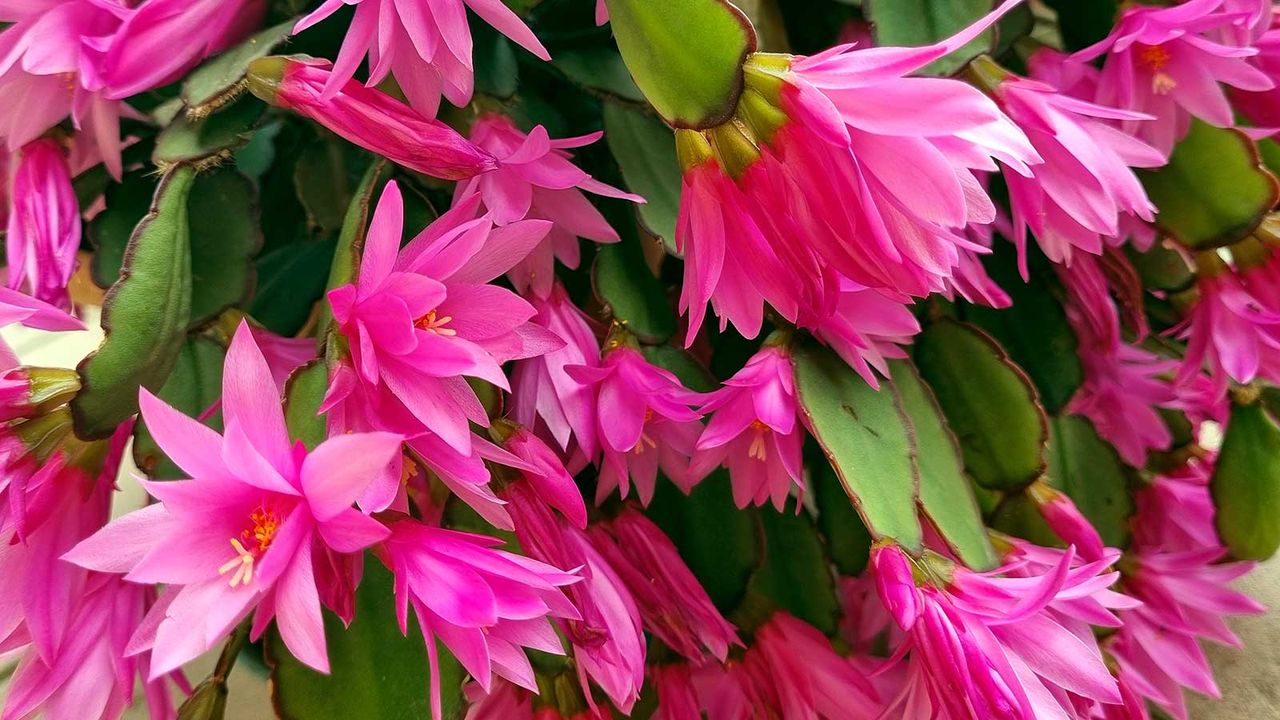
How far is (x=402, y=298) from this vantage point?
30 centimetres

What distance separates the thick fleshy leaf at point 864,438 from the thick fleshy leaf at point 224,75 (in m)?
0.27

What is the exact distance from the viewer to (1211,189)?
0.43 m

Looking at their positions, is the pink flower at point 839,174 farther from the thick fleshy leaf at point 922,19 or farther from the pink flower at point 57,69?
the pink flower at point 57,69

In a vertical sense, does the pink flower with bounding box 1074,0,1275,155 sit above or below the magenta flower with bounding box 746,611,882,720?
above

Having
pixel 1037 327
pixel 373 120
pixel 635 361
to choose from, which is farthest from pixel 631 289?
pixel 1037 327

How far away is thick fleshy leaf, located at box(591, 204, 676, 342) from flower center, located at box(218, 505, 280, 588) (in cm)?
19

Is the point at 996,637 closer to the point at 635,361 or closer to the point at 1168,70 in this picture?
the point at 635,361

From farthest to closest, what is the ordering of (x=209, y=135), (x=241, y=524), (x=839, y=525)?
1. (x=839, y=525)
2. (x=209, y=135)
3. (x=241, y=524)

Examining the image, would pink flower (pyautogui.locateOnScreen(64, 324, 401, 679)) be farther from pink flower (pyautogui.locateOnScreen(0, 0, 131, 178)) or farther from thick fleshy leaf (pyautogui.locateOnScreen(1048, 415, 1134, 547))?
thick fleshy leaf (pyautogui.locateOnScreen(1048, 415, 1134, 547))

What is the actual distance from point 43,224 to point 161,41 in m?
0.10

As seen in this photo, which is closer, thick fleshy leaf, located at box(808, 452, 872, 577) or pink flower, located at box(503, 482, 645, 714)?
pink flower, located at box(503, 482, 645, 714)

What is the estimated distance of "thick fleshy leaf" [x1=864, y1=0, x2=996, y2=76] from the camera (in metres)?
0.42

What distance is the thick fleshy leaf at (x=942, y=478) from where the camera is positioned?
375 millimetres

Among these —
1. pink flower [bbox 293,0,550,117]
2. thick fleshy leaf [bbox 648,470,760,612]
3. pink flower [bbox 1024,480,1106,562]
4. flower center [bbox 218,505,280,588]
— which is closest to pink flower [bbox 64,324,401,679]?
flower center [bbox 218,505,280,588]
